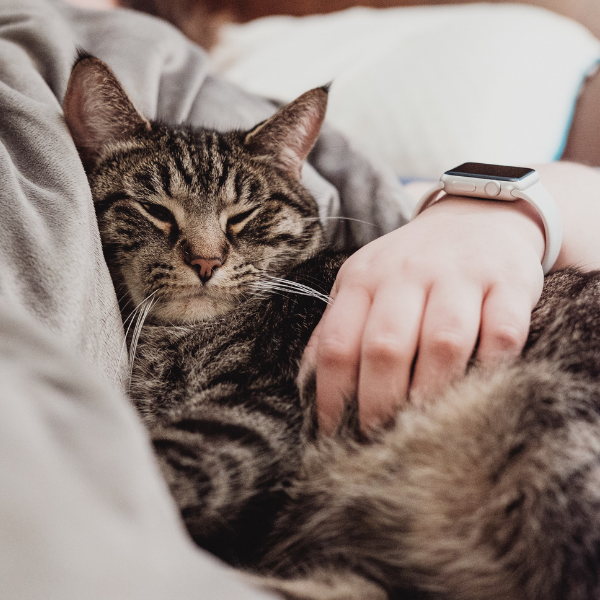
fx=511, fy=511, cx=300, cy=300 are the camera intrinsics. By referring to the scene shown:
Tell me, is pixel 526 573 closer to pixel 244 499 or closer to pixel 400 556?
pixel 400 556

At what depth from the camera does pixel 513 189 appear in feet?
2.62

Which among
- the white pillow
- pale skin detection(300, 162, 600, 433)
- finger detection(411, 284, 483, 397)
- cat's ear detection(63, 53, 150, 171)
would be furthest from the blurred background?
finger detection(411, 284, 483, 397)

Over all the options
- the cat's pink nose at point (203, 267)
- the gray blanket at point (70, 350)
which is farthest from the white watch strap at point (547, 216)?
the cat's pink nose at point (203, 267)

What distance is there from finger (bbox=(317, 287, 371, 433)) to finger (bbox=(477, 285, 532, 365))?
5.8 inches

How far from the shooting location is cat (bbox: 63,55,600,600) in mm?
510

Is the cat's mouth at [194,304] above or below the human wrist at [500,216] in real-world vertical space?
below

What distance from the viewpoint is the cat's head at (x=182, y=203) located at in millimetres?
874

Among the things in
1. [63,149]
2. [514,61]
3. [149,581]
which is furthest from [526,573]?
[514,61]

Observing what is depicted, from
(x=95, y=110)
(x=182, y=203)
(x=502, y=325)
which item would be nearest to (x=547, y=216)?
(x=502, y=325)

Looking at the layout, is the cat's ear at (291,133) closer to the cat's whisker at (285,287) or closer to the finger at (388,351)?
the cat's whisker at (285,287)

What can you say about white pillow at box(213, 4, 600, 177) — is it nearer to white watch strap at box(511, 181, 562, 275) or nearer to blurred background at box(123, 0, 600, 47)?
blurred background at box(123, 0, 600, 47)

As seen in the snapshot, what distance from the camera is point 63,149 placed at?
72 centimetres

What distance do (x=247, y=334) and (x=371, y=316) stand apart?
0.91ft

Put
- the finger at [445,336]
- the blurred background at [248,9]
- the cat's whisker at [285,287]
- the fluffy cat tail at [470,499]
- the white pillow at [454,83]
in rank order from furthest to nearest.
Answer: the blurred background at [248,9], the white pillow at [454,83], the cat's whisker at [285,287], the finger at [445,336], the fluffy cat tail at [470,499]
